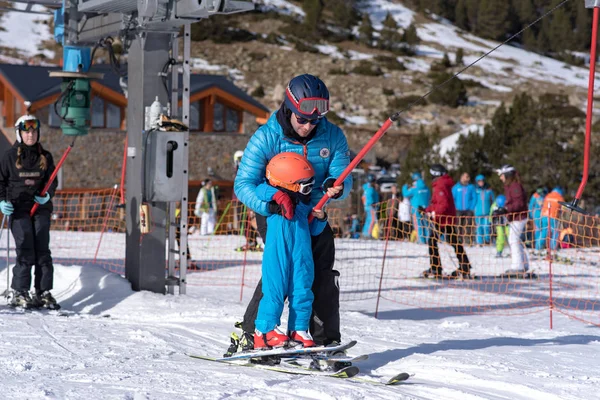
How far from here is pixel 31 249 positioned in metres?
8.46

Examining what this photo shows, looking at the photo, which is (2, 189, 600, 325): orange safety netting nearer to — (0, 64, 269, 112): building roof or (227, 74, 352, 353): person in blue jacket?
(227, 74, 352, 353): person in blue jacket

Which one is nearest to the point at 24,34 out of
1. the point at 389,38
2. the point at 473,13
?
the point at 389,38

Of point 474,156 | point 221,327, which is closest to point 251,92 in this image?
point 474,156

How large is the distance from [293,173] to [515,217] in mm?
8528

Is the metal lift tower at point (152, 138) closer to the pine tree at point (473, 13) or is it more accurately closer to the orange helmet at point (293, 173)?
the orange helmet at point (293, 173)

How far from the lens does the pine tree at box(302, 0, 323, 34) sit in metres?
98.4

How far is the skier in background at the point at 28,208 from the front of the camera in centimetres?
838

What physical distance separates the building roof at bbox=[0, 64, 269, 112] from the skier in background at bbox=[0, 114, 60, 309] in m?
23.5

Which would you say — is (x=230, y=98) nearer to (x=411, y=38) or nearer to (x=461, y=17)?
(x=411, y=38)

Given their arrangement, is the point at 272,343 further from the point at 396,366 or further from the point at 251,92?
the point at 251,92

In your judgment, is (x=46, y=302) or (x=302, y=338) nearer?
(x=302, y=338)

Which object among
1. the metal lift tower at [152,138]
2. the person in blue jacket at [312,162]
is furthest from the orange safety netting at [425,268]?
the person in blue jacket at [312,162]

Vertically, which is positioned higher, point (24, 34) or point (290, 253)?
point (24, 34)

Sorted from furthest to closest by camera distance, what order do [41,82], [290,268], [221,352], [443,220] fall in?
[41,82]
[443,220]
[221,352]
[290,268]
